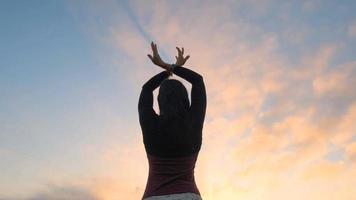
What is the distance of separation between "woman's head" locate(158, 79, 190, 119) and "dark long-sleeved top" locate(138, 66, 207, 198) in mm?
102

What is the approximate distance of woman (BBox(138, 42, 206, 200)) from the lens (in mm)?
5191

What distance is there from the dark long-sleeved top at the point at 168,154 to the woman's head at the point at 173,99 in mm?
102

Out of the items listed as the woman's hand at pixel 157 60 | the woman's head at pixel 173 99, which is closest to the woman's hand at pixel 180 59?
the woman's hand at pixel 157 60

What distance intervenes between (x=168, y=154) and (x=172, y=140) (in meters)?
0.17

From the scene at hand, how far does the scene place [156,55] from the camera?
5.87 meters

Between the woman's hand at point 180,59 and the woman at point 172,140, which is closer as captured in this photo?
the woman at point 172,140

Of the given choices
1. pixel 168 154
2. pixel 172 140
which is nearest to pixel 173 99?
pixel 172 140

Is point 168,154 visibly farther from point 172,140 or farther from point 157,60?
point 157,60

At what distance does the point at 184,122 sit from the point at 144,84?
0.78 m

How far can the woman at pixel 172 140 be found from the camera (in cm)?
519

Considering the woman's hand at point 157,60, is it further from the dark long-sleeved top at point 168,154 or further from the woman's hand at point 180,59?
the dark long-sleeved top at point 168,154

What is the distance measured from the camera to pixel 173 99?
5441 mm

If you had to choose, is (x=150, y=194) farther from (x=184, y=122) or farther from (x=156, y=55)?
(x=156, y=55)

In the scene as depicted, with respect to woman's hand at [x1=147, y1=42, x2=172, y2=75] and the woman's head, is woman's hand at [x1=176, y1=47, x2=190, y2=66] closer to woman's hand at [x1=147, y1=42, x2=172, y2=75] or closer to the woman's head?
woman's hand at [x1=147, y1=42, x2=172, y2=75]
